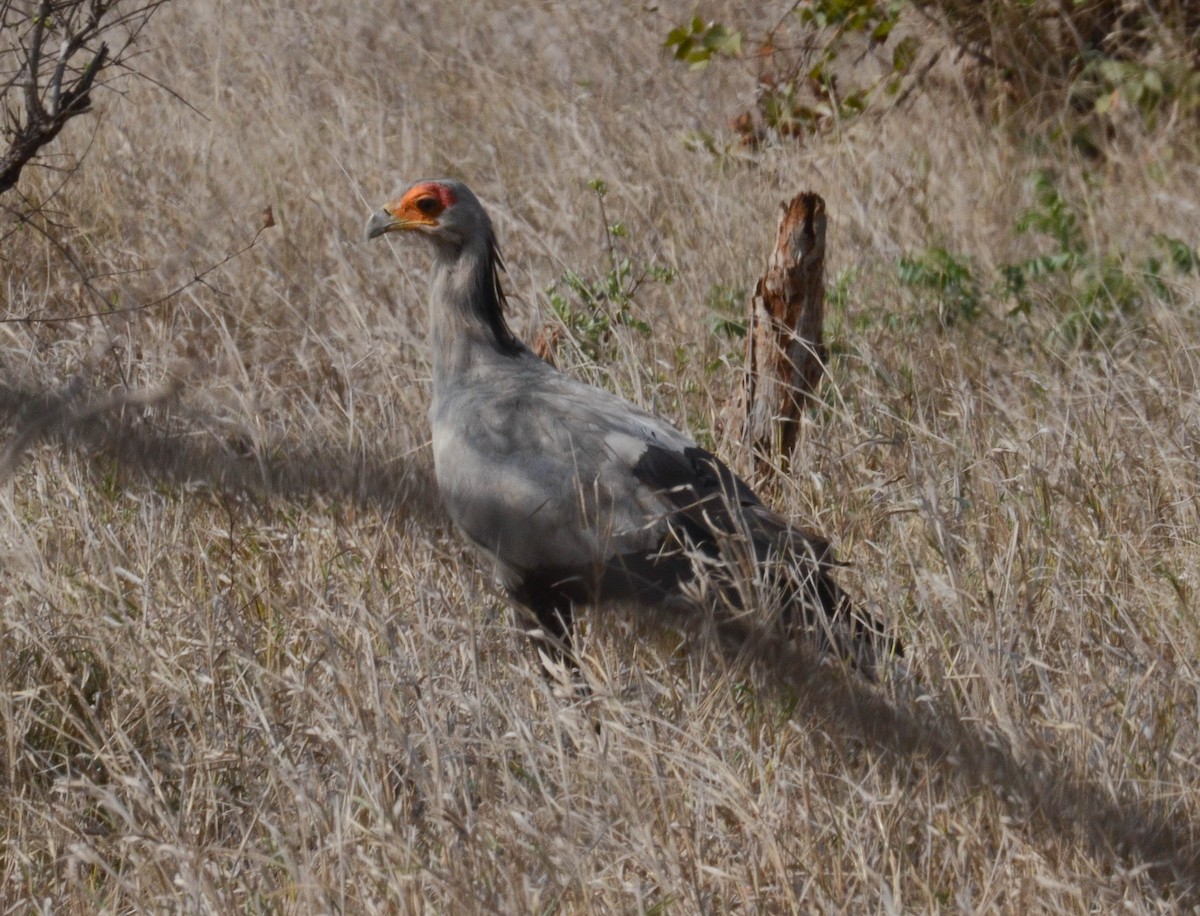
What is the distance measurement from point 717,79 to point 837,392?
428 centimetres

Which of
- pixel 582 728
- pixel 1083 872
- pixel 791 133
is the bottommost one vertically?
pixel 1083 872

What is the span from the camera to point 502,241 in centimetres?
690

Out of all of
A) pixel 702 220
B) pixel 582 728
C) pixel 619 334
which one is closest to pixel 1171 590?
pixel 582 728

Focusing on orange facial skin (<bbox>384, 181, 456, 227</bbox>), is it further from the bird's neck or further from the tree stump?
the tree stump

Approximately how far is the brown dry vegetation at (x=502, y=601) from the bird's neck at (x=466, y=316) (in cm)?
33

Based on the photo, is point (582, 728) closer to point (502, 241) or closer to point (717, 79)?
point (502, 241)

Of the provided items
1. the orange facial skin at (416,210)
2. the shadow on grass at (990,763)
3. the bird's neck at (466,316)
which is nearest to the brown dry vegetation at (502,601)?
the shadow on grass at (990,763)

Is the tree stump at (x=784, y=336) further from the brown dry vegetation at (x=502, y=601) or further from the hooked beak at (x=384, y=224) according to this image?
the hooked beak at (x=384, y=224)

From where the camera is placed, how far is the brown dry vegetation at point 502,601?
9.35 ft

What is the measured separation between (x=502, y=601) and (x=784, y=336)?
4.22ft

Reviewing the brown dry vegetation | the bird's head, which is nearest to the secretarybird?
the brown dry vegetation

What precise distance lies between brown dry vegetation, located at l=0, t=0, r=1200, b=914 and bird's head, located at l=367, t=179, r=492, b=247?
1.54ft

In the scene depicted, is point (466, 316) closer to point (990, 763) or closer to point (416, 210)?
point (416, 210)

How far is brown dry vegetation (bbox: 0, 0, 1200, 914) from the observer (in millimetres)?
2850
